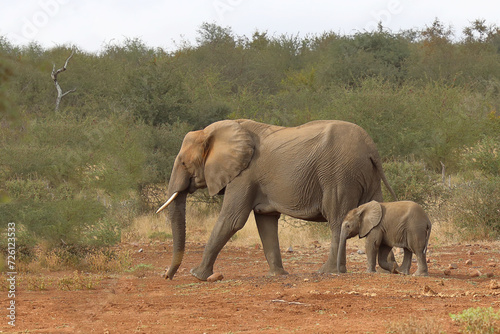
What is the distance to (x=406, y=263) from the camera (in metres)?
9.23

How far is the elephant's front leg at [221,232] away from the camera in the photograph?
934 centimetres

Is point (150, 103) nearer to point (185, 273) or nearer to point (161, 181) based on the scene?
point (161, 181)

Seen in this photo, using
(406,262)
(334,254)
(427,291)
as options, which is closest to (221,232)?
(334,254)

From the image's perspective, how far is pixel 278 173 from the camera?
9.25 m

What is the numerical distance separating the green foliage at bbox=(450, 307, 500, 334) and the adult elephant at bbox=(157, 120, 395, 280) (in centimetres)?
346

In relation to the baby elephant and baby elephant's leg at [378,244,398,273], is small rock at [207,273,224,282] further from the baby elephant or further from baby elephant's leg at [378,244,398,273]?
baby elephant's leg at [378,244,398,273]

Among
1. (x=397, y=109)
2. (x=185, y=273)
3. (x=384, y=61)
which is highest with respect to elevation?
(x=384, y=61)

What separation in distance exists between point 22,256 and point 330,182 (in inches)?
227

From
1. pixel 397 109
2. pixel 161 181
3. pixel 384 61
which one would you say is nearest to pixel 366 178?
pixel 161 181

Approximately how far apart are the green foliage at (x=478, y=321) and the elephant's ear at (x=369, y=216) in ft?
10.8

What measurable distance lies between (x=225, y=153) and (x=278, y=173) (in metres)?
0.76

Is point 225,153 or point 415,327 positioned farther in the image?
point 225,153

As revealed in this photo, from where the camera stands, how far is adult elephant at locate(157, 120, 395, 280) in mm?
8984

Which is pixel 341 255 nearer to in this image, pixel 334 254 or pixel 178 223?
pixel 334 254
